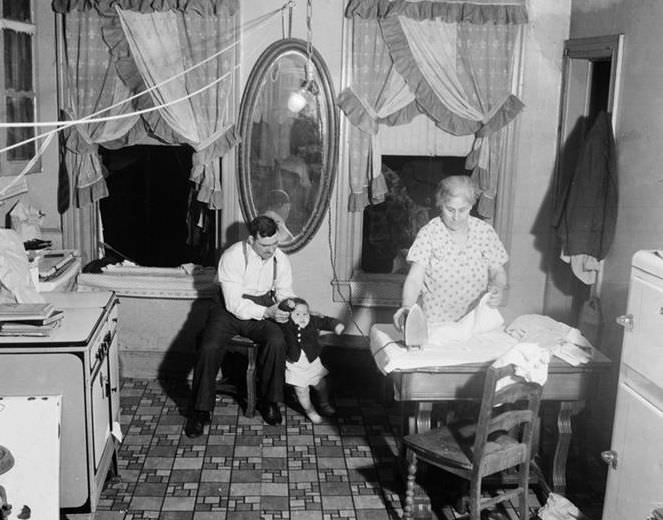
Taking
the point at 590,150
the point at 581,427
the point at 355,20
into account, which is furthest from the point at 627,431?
the point at 355,20

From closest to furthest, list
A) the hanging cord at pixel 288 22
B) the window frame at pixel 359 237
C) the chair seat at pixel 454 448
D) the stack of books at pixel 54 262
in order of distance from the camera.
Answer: the chair seat at pixel 454 448, the stack of books at pixel 54 262, the hanging cord at pixel 288 22, the window frame at pixel 359 237

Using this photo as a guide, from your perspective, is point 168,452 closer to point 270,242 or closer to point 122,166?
point 270,242

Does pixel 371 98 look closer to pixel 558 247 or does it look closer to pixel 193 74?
pixel 193 74

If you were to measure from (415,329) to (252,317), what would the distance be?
5.67ft

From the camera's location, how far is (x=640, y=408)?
12.2 feet

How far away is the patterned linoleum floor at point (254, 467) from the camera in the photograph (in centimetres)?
456

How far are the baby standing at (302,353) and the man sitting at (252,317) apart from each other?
0.09 m

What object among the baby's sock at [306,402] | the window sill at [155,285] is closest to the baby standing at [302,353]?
the baby's sock at [306,402]

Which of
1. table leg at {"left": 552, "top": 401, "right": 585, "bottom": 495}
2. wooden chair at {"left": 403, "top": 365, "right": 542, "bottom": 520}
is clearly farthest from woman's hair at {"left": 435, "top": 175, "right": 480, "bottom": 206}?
table leg at {"left": 552, "top": 401, "right": 585, "bottom": 495}

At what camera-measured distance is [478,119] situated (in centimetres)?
615

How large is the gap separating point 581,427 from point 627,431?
Result: 1735mm

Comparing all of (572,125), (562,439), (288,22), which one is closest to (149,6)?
(288,22)

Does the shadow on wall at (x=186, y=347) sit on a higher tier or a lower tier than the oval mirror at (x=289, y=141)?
lower

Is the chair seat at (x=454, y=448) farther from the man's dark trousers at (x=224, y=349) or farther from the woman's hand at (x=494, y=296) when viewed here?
the man's dark trousers at (x=224, y=349)
